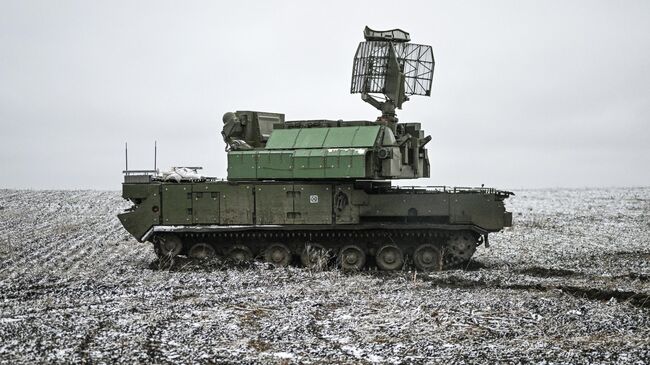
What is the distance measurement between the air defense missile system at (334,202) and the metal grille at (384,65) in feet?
0.08

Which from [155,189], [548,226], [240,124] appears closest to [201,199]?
[155,189]

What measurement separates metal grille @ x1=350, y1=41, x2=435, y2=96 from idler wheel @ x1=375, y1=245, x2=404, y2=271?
12.5ft

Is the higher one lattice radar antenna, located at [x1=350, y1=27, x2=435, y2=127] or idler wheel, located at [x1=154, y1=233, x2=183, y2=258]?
lattice radar antenna, located at [x1=350, y1=27, x2=435, y2=127]

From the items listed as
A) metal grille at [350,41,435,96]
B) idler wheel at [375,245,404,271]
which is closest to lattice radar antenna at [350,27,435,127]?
metal grille at [350,41,435,96]

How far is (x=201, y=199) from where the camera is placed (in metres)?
17.2

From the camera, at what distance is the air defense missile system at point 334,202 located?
54.5 feet

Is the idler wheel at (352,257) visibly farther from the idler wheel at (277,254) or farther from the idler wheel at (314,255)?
the idler wheel at (277,254)

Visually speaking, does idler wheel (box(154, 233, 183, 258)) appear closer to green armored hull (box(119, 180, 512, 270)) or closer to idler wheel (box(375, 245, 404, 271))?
green armored hull (box(119, 180, 512, 270))

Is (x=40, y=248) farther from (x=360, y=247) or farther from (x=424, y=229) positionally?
(x=424, y=229)

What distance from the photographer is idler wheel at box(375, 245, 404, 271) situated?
1688cm

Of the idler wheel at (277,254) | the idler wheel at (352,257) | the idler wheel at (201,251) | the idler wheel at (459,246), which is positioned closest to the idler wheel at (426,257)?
the idler wheel at (459,246)

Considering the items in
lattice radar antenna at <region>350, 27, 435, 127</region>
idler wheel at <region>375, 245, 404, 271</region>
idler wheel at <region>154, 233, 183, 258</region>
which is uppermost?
lattice radar antenna at <region>350, 27, 435, 127</region>

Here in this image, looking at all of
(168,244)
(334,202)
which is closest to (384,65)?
(334,202)

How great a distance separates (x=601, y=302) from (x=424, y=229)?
524 centimetres
